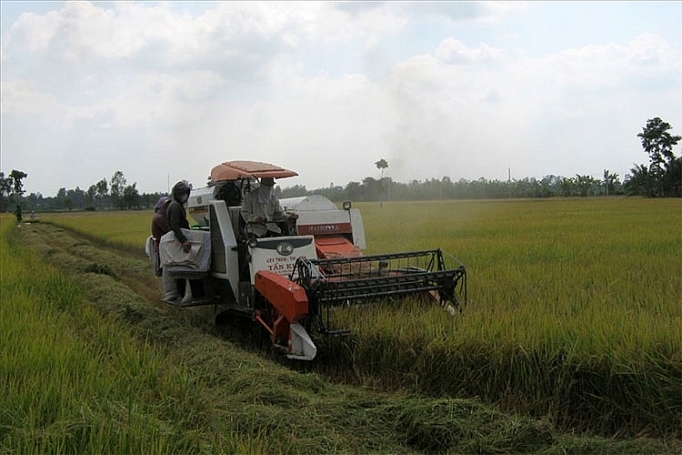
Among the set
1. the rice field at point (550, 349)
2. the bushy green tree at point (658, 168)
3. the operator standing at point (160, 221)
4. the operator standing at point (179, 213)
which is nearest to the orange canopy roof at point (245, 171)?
the operator standing at point (179, 213)

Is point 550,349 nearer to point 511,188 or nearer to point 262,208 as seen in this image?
point 262,208

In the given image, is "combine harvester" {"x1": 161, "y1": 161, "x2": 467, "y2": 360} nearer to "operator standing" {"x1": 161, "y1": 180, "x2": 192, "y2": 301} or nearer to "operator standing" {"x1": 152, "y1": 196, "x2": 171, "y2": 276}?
"operator standing" {"x1": 161, "y1": 180, "x2": 192, "y2": 301}

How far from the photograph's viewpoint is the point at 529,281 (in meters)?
7.96

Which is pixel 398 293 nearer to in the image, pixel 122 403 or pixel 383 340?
pixel 383 340

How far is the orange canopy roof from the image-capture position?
7121mm

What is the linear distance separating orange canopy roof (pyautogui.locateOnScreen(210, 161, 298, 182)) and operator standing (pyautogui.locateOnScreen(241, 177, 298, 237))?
113 millimetres

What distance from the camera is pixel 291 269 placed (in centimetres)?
666

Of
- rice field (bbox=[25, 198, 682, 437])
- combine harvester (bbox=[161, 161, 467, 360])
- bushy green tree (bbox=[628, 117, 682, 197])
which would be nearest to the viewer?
rice field (bbox=[25, 198, 682, 437])

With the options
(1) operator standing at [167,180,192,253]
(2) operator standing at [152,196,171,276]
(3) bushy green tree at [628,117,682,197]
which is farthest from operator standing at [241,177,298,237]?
(3) bushy green tree at [628,117,682,197]

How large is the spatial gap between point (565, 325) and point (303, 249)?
9.45 ft

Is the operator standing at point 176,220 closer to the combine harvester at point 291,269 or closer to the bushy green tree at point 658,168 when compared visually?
the combine harvester at point 291,269

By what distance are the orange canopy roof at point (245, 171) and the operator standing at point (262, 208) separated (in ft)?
0.37

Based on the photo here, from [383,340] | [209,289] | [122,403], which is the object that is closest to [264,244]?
[209,289]

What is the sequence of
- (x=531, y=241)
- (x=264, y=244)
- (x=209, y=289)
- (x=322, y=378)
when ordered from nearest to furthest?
(x=322, y=378) < (x=264, y=244) < (x=209, y=289) < (x=531, y=241)
